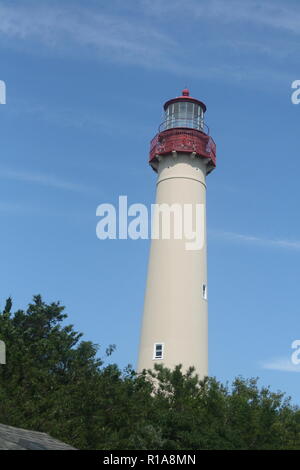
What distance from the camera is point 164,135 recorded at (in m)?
44.9

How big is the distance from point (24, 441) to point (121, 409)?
12.6 metres

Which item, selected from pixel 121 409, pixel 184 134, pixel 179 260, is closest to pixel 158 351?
pixel 179 260

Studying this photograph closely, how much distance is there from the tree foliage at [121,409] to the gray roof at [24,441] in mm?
7123

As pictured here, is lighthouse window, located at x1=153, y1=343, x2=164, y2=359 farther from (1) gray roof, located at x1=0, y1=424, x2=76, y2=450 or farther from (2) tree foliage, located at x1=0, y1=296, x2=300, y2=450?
(1) gray roof, located at x1=0, y1=424, x2=76, y2=450

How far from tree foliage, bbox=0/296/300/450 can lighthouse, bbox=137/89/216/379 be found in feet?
8.87

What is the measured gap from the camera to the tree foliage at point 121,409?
92.0ft

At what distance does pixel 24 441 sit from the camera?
18484 mm

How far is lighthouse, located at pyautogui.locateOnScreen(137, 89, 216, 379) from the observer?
4006cm

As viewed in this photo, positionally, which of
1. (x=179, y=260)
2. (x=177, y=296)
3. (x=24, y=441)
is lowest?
(x=24, y=441)

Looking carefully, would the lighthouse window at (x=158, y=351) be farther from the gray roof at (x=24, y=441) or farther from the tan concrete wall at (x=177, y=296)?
the gray roof at (x=24, y=441)

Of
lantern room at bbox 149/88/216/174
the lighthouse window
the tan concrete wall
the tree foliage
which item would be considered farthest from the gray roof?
lantern room at bbox 149/88/216/174

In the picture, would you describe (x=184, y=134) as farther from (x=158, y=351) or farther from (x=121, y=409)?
(x=121, y=409)

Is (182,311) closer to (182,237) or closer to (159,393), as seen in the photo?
(182,237)
